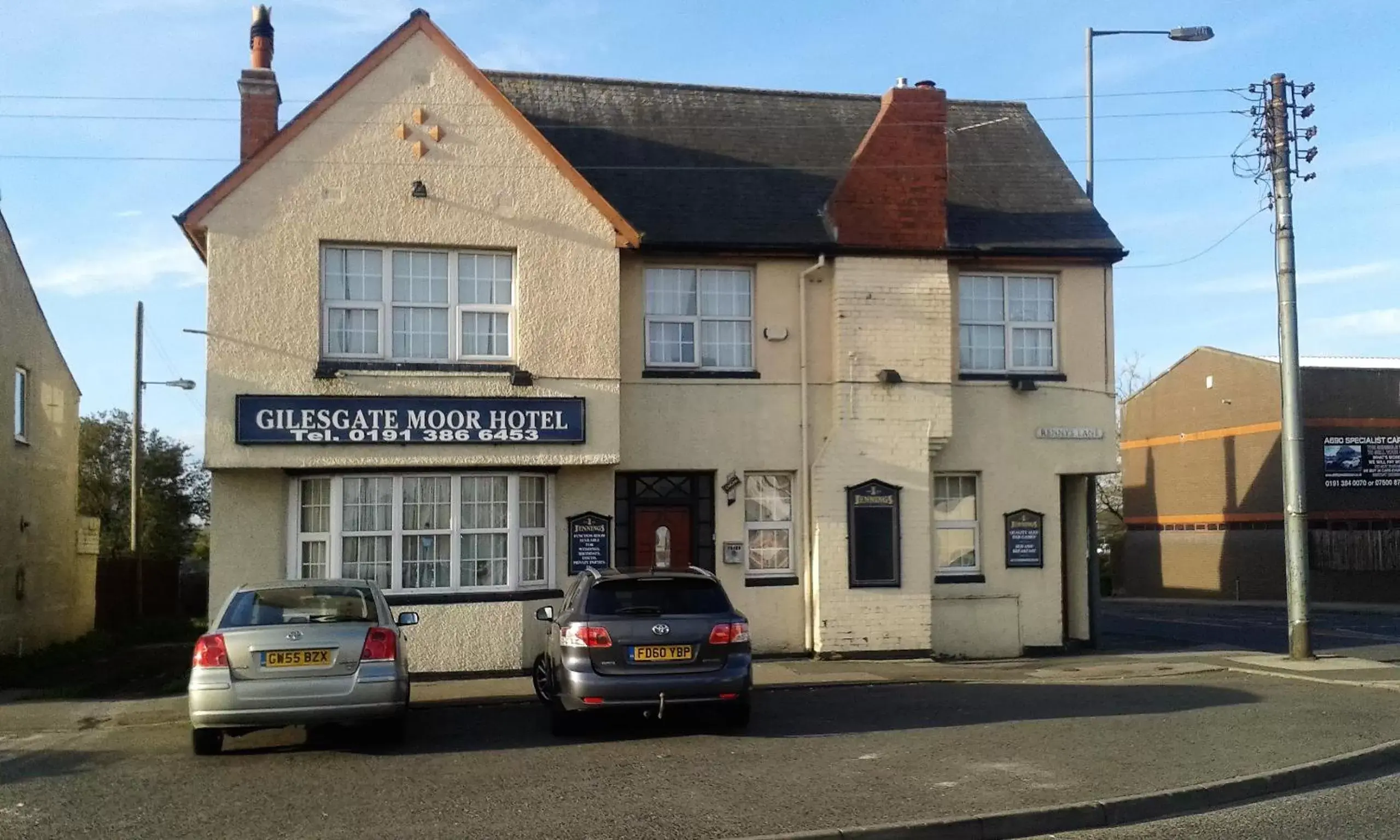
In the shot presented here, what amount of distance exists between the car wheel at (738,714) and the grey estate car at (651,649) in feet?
0.04

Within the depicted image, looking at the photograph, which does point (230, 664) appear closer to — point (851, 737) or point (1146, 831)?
point (851, 737)

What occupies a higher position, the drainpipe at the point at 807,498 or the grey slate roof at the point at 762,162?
the grey slate roof at the point at 762,162

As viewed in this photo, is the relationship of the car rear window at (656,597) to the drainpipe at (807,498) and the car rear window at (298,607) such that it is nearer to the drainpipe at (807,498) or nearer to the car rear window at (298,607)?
the car rear window at (298,607)

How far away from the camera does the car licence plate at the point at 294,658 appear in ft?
33.6

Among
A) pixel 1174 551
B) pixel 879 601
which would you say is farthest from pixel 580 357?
pixel 1174 551

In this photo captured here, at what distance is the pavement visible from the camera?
812 cm

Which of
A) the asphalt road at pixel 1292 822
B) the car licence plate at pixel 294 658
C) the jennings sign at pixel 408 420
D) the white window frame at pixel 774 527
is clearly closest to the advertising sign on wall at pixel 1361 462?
the white window frame at pixel 774 527

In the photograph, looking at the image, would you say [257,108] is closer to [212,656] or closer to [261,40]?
[261,40]

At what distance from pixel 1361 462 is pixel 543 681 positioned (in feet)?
109

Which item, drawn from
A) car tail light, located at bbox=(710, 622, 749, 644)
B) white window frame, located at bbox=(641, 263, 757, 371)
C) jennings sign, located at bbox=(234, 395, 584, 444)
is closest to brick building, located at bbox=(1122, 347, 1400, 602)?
white window frame, located at bbox=(641, 263, 757, 371)

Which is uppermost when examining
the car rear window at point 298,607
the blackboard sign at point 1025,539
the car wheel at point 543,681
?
the blackboard sign at point 1025,539

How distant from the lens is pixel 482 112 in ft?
51.9

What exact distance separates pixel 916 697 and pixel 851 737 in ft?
9.12

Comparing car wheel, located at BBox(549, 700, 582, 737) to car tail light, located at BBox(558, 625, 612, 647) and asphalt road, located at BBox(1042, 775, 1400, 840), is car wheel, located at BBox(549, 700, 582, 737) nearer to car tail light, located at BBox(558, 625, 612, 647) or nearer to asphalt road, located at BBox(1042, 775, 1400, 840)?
car tail light, located at BBox(558, 625, 612, 647)
